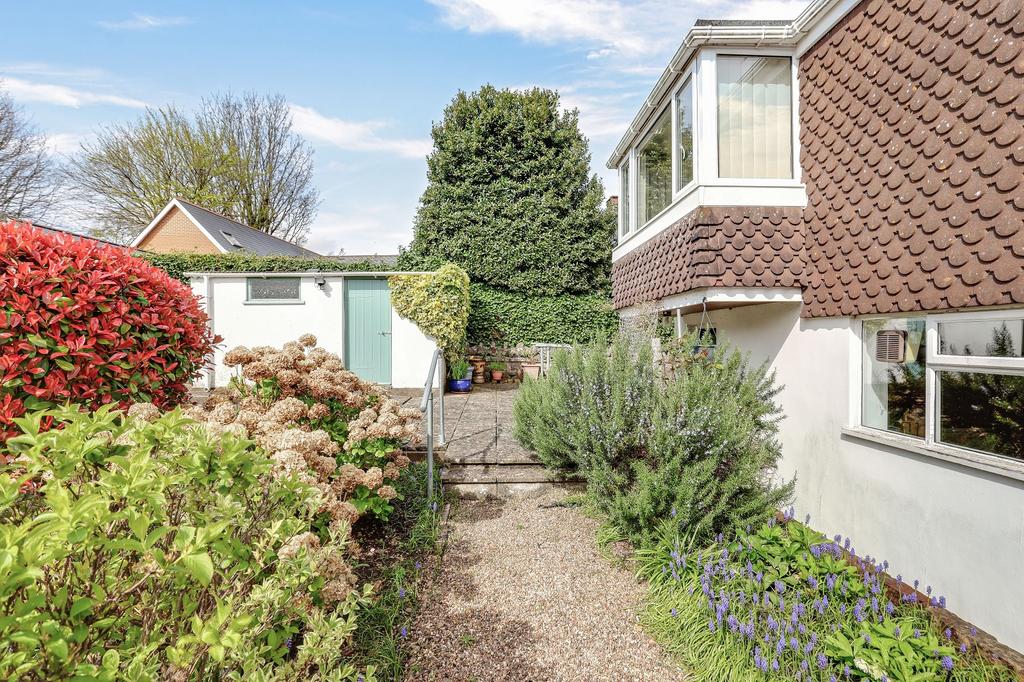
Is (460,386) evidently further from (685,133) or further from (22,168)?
(22,168)

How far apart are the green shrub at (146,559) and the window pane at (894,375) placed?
3977 millimetres

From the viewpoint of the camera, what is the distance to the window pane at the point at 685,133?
484cm

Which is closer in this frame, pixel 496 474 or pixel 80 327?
pixel 80 327

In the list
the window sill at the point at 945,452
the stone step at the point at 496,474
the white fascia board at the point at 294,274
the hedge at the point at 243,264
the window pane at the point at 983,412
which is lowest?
the stone step at the point at 496,474

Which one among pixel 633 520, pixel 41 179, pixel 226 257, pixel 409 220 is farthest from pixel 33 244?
pixel 41 179

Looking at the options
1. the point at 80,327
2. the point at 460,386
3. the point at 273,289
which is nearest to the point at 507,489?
the point at 80,327

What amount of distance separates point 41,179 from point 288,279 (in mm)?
19236

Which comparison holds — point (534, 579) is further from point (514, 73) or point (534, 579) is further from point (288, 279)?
point (514, 73)

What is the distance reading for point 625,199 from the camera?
7.85 metres

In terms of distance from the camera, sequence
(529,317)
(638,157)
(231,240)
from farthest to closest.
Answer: (231,240)
(529,317)
(638,157)

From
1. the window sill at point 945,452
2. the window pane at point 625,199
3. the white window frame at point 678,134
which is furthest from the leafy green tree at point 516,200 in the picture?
the window sill at point 945,452

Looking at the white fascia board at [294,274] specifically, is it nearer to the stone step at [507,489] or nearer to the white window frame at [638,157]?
the white window frame at [638,157]

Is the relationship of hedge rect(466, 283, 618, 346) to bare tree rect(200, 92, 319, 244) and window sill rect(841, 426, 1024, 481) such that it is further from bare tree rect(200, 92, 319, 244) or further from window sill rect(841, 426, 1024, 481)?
bare tree rect(200, 92, 319, 244)

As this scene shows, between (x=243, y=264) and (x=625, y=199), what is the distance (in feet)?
29.7
